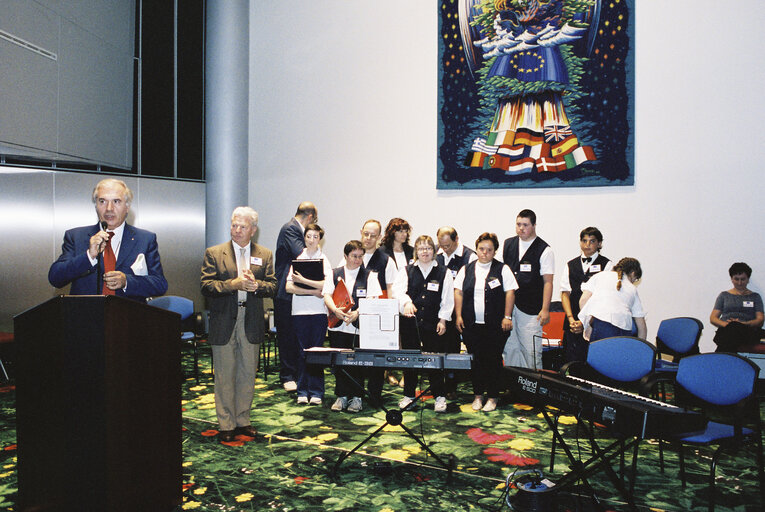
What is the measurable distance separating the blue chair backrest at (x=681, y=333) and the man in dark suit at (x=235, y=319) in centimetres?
355

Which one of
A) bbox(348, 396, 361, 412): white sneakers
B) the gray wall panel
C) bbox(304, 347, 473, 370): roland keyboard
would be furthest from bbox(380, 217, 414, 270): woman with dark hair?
the gray wall panel

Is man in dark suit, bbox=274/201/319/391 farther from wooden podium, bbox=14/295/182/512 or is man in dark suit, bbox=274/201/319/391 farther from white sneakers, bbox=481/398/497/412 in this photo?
wooden podium, bbox=14/295/182/512

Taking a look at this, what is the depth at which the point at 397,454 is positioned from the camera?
3705 mm

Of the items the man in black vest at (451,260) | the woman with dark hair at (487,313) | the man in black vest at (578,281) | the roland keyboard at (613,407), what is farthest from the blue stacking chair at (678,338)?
the roland keyboard at (613,407)

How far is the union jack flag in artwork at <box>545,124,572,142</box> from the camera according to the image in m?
6.91

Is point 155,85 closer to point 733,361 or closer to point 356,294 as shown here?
point 356,294

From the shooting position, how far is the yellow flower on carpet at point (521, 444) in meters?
3.85

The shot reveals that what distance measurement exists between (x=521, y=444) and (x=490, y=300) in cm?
130

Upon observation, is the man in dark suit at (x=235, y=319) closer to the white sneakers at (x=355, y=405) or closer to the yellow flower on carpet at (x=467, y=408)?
the white sneakers at (x=355, y=405)

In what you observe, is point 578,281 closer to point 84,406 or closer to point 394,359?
point 394,359

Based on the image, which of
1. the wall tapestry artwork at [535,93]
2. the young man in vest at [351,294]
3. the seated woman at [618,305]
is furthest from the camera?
the wall tapestry artwork at [535,93]

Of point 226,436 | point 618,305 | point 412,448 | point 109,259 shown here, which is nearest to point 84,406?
point 109,259

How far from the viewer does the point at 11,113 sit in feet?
18.6

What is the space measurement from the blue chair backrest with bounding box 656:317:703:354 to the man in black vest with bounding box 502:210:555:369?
1.16 m
